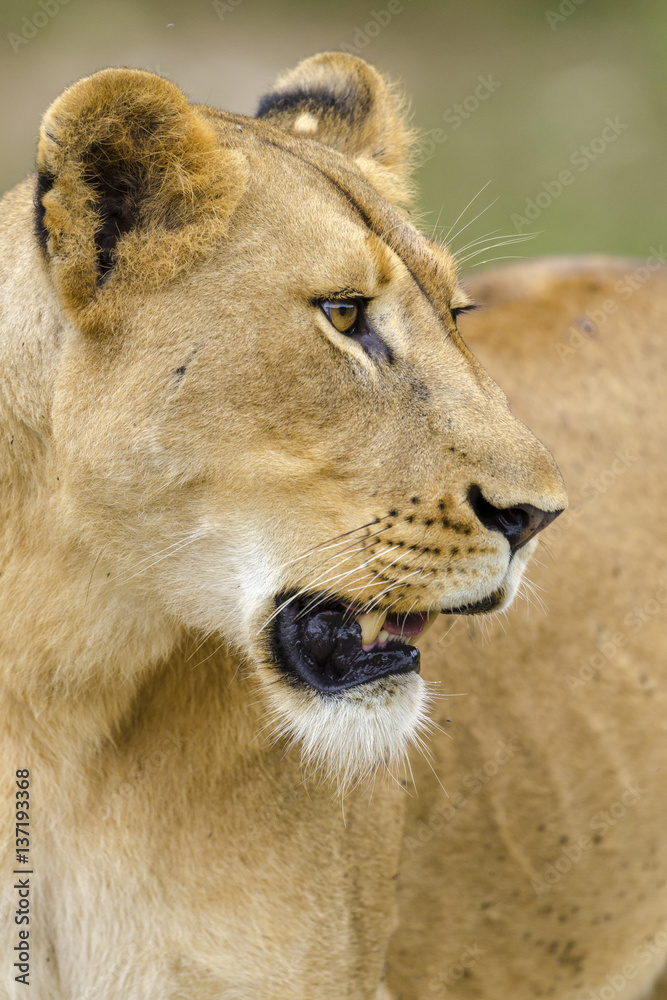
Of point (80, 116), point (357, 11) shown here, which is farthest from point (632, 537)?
point (357, 11)

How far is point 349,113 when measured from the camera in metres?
3.28

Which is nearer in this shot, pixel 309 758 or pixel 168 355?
pixel 168 355

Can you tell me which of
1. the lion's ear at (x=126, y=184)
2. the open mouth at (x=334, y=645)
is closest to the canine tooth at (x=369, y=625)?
the open mouth at (x=334, y=645)

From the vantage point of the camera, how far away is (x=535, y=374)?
417 cm

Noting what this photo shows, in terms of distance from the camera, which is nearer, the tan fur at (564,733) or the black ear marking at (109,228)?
the black ear marking at (109,228)

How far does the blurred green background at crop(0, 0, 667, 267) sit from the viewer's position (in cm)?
1284

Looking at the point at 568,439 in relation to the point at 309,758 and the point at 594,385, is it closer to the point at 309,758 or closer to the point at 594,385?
the point at 594,385

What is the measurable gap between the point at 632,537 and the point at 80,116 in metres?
2.50

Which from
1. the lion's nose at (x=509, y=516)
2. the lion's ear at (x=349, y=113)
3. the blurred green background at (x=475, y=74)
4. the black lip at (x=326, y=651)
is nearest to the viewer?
the lion's nose at (x=509, y=516)

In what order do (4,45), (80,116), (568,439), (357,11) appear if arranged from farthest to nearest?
(357,11), (4,45), (568,439), (80,116)

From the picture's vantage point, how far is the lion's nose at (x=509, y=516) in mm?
2445

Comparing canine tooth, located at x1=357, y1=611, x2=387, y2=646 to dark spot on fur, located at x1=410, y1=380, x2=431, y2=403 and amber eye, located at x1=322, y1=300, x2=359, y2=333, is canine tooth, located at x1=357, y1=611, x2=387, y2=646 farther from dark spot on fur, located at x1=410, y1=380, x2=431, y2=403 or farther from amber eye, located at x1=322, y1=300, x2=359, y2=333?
amber eye, located at x1=322, y1=300, x2=359, y2=333

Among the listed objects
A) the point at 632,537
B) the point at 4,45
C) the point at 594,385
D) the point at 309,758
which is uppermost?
the point at 594,385

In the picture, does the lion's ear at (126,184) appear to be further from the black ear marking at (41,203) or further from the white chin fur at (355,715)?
the white chin fur at (355,715)
